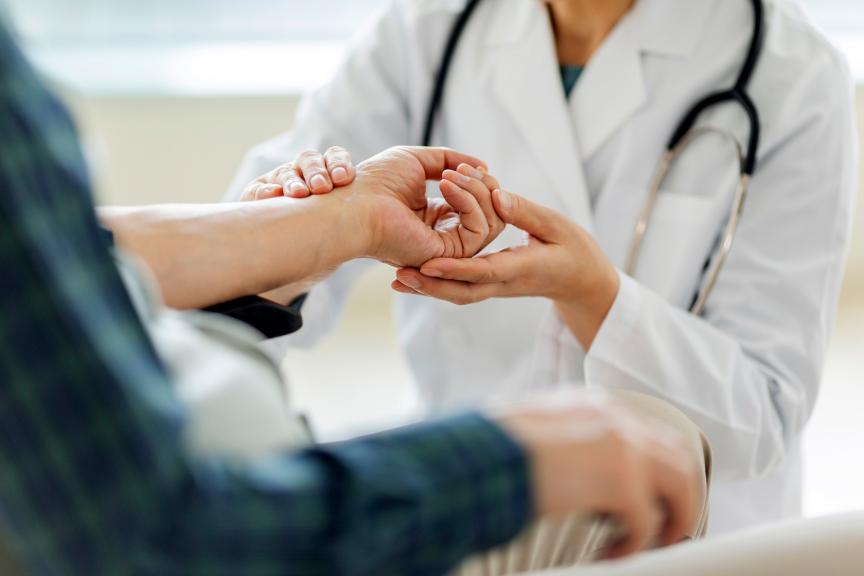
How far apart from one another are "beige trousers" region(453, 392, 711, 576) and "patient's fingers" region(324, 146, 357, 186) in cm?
34

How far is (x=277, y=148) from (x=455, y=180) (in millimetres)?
374

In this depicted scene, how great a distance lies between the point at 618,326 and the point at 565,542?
0.31 meters

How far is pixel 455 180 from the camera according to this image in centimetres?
100

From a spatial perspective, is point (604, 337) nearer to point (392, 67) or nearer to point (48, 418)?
point (392, 67)

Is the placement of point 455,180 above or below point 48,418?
below

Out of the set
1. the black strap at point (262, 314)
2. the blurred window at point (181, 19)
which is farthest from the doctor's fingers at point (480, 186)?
the blurred window at point (181, 19)

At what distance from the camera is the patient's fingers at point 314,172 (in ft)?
3.27

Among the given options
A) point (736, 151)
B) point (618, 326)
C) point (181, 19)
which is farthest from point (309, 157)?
point (181, 19)

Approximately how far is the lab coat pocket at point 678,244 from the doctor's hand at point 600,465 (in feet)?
2.04

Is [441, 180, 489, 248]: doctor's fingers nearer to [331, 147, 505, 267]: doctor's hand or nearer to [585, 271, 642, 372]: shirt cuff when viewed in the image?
[331, 147, 505, 267]: doctor's hand

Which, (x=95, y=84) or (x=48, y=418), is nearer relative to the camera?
(x=48, y=418)

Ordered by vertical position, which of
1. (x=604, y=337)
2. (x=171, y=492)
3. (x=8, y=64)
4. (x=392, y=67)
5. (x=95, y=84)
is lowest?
(x=95, y=84)

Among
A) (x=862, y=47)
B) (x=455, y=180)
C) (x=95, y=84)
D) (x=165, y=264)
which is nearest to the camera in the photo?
(x=165, y=264)

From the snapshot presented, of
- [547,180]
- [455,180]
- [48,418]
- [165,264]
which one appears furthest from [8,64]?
[547,180]
